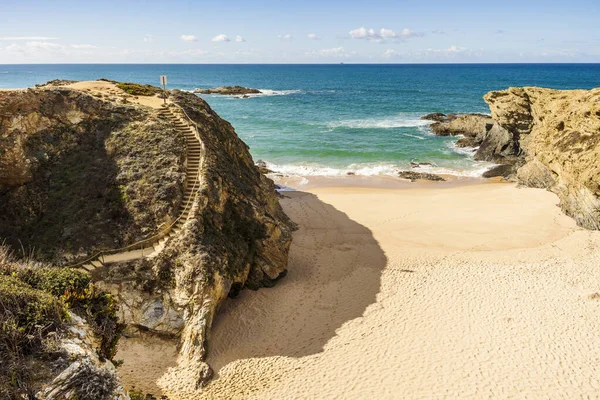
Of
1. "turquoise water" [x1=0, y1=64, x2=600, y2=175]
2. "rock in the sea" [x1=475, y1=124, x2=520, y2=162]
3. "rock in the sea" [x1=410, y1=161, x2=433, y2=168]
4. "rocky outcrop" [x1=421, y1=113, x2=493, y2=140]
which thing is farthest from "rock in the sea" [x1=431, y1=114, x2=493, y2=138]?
"rock in the sea" [x1=410, y1=161, x2=433, y2=168]

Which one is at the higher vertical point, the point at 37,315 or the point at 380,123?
the point at 380,123

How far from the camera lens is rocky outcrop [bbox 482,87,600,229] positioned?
23.8 meters

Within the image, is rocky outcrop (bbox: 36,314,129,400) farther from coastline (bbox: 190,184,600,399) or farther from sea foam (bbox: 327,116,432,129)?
sea foam (bbox: 327,116,432,129)

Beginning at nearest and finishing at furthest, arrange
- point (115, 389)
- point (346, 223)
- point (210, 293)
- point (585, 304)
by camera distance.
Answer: point (115, 389) → point (210, 293) → point (585, 304) → point (346, 223)

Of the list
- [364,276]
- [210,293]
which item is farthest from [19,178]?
[364,276]

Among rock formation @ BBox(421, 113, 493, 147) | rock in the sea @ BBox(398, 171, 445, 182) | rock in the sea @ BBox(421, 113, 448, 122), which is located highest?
rock in the sea @ BBox(421, 113, 448, 122)

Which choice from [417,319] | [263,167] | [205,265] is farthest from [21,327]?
[263,167]

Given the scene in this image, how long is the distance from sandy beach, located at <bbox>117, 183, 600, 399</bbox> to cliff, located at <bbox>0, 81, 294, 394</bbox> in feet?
3.73

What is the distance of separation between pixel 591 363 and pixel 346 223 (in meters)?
14.3

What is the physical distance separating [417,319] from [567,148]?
17712mm

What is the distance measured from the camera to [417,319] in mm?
15820

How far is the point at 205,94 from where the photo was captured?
315ft

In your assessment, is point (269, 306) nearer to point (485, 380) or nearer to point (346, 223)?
point (485, 380)

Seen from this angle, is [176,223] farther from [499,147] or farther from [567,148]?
[499,147]
